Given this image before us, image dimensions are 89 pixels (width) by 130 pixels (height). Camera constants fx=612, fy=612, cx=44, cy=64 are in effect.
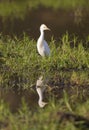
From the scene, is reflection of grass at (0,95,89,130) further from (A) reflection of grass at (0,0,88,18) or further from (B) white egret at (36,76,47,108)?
(A) reflection of grass at (0,0,88,18)

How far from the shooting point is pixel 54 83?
10.1 meters

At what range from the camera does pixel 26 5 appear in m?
20.8

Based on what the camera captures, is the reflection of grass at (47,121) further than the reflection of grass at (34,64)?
No

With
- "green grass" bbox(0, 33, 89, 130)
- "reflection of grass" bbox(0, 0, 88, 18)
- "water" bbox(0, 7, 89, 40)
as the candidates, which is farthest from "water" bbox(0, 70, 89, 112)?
"reflection of grass" bbox(0, 0, 88, 18)

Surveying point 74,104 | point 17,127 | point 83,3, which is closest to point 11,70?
point 74,104

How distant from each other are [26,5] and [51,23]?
2891mm

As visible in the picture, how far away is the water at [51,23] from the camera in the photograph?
52.8 feet

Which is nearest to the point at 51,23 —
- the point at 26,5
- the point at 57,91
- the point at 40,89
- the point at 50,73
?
the point at 26,5

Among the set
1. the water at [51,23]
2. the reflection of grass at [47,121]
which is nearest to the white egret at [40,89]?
the reflection of grass at [47,121]

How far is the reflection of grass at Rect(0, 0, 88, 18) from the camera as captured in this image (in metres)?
19.4

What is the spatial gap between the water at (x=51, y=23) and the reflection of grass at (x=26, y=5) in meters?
0.31

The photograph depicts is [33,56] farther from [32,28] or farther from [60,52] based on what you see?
[32,28]

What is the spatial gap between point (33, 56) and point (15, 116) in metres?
3.79

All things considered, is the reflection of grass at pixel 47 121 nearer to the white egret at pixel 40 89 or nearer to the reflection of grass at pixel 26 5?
the white egret at pixel 40 89
